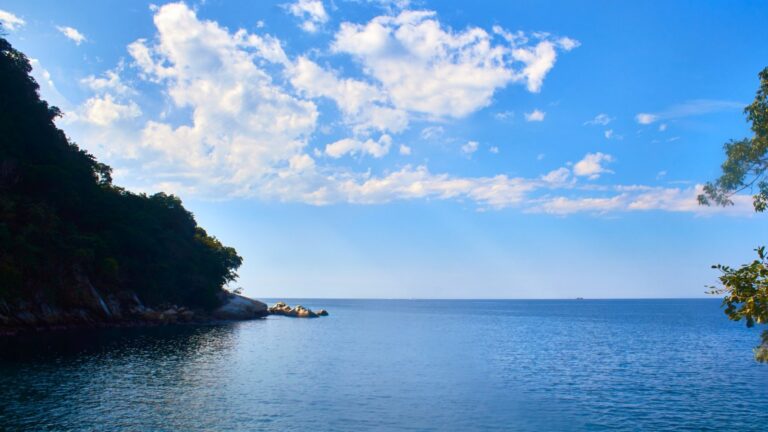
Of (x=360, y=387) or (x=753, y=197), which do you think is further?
(x=360, y=387)

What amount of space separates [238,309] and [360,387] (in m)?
87.2

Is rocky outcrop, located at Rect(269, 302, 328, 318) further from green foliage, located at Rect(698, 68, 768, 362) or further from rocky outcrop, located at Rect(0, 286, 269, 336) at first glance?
green foliage, located at Rect(698, 68, 768, 362)

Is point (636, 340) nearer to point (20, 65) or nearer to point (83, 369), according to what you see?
point (83, 369)

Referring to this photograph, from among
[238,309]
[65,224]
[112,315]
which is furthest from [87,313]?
[238,309]

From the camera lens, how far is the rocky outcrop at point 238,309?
4373 inches

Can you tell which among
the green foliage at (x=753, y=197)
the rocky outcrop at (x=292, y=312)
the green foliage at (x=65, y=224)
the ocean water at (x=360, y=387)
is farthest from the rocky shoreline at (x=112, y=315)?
the green foliage at (x=753, y=197)

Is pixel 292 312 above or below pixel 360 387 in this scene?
below

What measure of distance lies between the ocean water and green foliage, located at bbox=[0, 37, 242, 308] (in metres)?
10.2

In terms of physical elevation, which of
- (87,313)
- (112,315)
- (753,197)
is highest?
(753,197)

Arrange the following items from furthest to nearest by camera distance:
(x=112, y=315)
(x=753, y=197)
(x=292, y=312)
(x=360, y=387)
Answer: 1. (x=292, y=312)
2. (x=112, y=315)
3. (x=360, y=387)
4. (x=753, y=197)

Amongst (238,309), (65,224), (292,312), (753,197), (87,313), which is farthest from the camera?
(292,312)

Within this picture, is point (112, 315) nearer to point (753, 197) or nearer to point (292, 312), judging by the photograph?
point (292, 312)

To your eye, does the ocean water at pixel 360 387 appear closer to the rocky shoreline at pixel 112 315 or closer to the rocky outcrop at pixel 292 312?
the rocky shoreline at pixel 112 315

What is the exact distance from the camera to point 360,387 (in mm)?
36281
